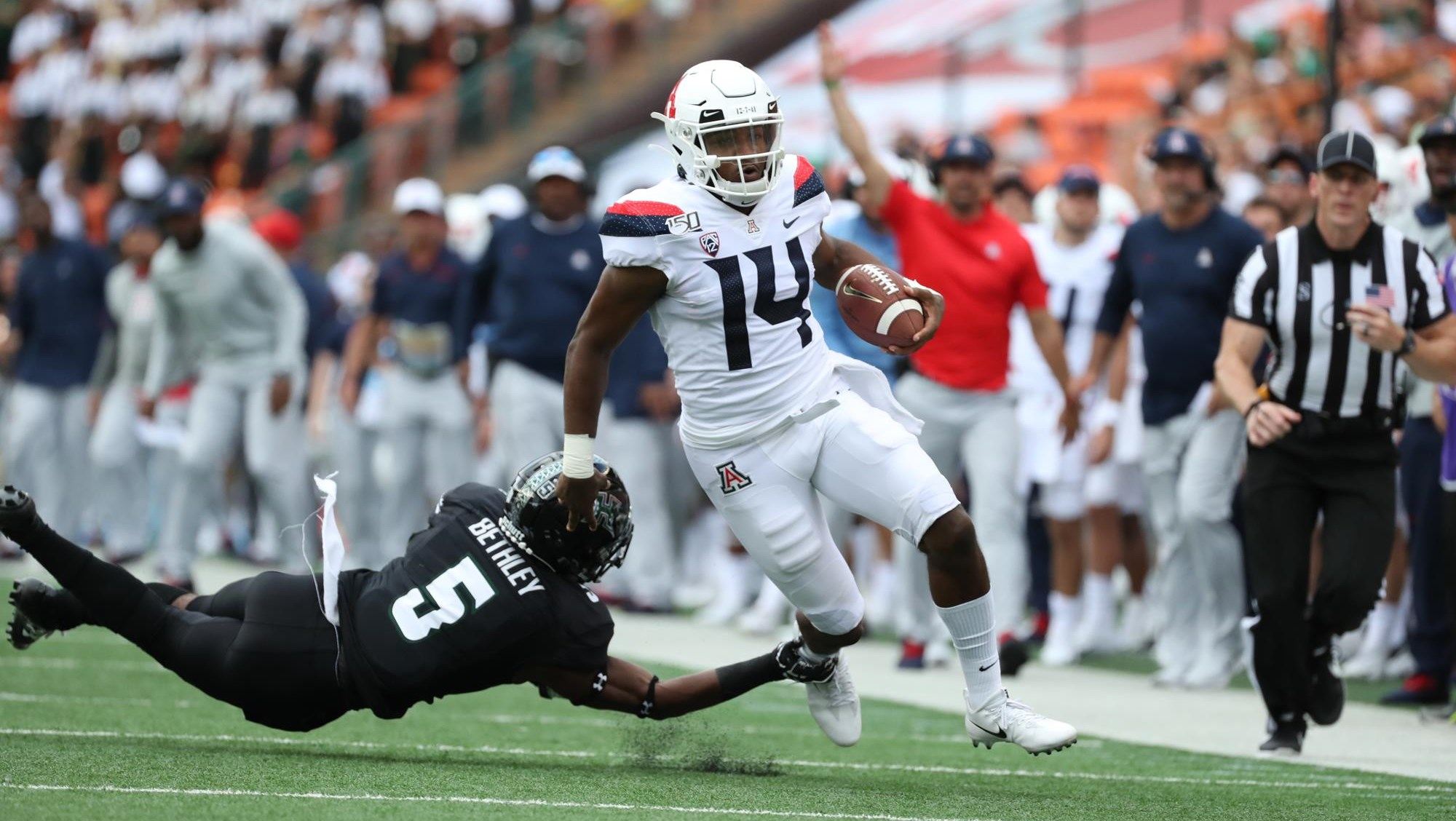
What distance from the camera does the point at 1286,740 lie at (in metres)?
6.73

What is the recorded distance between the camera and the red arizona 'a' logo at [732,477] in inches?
229

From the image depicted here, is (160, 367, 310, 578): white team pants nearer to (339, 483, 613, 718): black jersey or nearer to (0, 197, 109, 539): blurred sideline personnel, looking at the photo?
(0, 197, 109, 539): blurred sideline personnel

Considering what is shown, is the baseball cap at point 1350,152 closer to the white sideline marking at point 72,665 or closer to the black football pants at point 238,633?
the black football pants at point 238,633

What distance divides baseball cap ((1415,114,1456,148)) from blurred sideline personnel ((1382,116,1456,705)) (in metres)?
0.40

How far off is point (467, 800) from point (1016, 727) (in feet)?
5.09

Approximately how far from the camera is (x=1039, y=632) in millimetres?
10570

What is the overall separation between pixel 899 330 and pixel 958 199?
10.6ft

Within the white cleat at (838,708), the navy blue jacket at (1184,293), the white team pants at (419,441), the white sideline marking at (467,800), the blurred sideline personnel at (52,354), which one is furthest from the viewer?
the blurred sideline personnel at (52,354)

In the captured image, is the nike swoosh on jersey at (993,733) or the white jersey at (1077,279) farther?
the white jersey at (1077,279)

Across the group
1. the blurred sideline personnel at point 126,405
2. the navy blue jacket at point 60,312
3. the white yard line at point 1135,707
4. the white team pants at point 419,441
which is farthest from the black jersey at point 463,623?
the navy blue jacket at point 60,312

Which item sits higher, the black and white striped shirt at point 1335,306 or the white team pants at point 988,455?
the black and white striped shirt at point 1335,306

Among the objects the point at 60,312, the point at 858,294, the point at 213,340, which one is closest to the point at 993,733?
the point at 858,294

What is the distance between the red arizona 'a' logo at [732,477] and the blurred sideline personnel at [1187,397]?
3092 mm

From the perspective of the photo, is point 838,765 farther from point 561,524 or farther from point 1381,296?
point 1381,296
